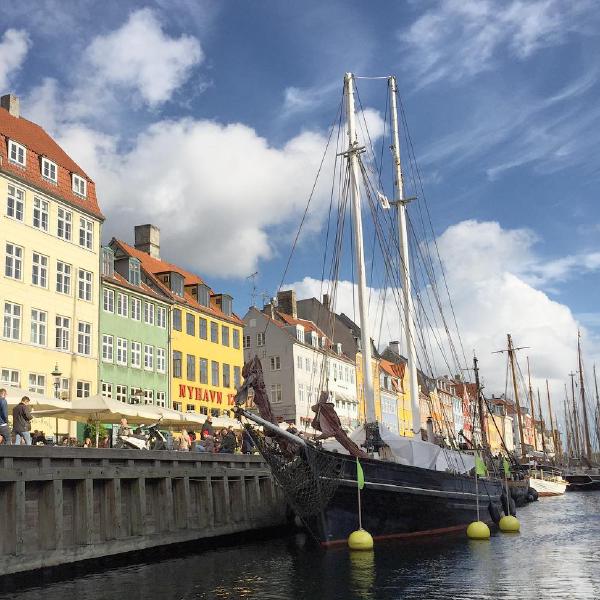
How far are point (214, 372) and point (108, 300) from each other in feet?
43.1

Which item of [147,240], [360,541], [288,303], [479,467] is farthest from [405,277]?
[288,303]

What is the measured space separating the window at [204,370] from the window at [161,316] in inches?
201

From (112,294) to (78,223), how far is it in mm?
4799

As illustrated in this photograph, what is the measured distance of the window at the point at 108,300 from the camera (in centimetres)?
4556

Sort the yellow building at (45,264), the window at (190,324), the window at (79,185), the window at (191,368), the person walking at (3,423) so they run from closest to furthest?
the person walking at (3,423) → the yellow building at (45,264) → the window at (79,185) → the window at (191,368) → the window at (190,324)

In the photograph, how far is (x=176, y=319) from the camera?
52875mm

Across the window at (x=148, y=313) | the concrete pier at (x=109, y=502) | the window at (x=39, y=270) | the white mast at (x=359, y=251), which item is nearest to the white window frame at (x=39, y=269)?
the window at (x=39, y=270)

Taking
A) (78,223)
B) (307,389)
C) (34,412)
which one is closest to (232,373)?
(307,389)

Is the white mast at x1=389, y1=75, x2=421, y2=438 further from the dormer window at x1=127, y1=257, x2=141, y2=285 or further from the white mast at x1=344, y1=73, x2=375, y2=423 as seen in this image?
the dormer window at x1=127, y1=257, x2=141, y2=285

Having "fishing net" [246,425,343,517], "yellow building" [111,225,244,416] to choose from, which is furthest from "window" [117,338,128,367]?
"fishing net" [246,425,343,517]

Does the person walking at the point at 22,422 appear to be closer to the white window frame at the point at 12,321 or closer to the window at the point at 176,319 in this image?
the white window frame at the point at 12,321

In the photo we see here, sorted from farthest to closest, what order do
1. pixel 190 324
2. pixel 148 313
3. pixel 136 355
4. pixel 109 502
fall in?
1. pixel 190 324
2. pixel 148 313
3. pixel 136 355
4. pixel 109 502

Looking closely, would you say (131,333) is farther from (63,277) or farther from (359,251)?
(359,251)

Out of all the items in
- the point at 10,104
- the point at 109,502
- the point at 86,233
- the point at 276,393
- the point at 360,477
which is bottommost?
the point at 109,502
